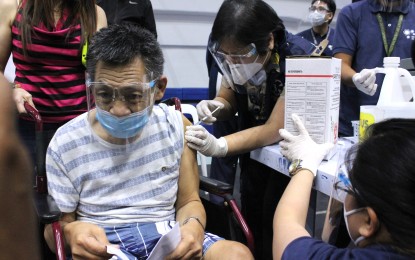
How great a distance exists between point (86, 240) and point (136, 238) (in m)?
0.20

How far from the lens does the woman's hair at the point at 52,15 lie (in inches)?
68.4

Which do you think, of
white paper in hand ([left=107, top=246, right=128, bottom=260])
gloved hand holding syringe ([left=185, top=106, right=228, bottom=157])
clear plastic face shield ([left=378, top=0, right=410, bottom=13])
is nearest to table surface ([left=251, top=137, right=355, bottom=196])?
gloved hand holding syringe ([left=185, top=106, right=228, bottom=157])

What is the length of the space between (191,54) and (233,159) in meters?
3.38

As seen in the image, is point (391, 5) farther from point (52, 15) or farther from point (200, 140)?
point (52, 15)

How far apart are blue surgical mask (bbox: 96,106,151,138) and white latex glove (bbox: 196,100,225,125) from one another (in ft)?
1.38

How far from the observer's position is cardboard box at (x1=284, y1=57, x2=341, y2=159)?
4.68 ft

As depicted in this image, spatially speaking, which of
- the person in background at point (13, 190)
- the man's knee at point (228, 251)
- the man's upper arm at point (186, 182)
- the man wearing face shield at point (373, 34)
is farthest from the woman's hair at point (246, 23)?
the person in background at point (13, 190)

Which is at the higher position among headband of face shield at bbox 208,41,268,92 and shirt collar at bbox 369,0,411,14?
shirt collar at bbox 369,0,411,14

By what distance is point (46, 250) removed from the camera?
58.2 inches

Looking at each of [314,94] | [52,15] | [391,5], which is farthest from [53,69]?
[391,5]

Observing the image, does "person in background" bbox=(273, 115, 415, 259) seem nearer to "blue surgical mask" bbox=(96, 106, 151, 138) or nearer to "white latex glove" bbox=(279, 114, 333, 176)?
"white latex glove" bbox=(279, 114, 333, 176)

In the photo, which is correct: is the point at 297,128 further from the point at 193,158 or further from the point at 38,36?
the point at 38,36

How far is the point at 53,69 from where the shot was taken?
5.87 feet

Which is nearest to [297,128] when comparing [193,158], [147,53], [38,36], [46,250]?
[193,158]
